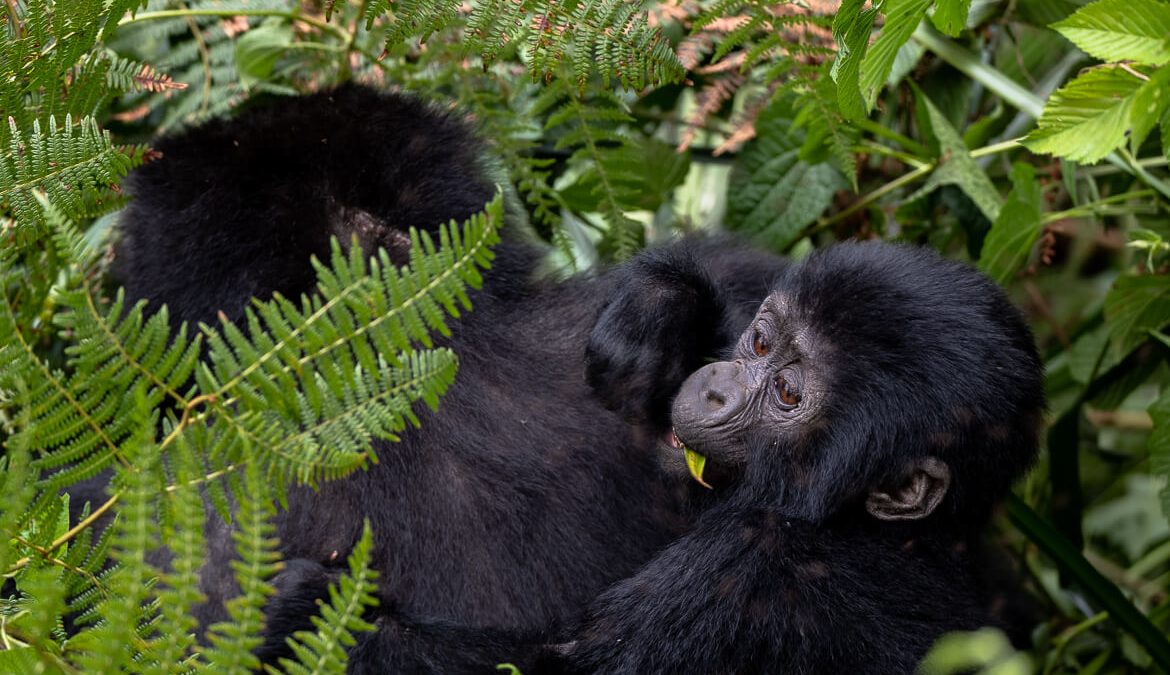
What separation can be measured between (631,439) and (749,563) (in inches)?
17.0

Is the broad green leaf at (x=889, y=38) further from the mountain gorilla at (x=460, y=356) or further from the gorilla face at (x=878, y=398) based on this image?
the mountain gorilla at (x=460, y=356)

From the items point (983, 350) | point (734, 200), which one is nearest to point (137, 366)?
point (983, 350)

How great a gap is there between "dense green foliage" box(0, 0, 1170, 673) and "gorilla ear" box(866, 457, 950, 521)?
1.09 ft

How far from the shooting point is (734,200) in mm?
3375

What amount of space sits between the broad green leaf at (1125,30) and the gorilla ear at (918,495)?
92 cm

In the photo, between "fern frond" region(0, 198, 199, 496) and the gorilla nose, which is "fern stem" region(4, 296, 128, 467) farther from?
the gorilla nose

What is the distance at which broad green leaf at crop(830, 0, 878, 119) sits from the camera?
5.62 feet

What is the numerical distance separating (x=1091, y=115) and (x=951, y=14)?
23cm

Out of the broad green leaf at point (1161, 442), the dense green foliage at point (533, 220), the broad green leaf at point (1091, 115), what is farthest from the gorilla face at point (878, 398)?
the broad green leaf at point (1091, 115)

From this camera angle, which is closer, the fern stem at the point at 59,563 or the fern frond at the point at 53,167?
the fern stem at the point at 59,563

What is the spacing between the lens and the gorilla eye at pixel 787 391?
2293mm

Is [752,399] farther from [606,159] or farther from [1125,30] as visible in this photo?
[1125,30]

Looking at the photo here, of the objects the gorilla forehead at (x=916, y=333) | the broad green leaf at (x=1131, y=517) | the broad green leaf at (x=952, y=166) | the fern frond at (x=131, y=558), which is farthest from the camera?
the broad green leaf at (x=1131, y=517)

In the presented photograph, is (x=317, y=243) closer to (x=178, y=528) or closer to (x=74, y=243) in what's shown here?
(x=178, y=528)
